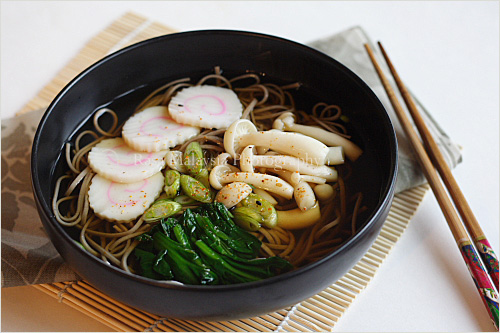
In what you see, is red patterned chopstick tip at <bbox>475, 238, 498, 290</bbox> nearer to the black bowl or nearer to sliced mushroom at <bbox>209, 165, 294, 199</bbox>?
the black bowl

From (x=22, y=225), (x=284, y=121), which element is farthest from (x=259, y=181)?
(x=22, y=225)

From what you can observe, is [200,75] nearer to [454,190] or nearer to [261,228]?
[261,228]

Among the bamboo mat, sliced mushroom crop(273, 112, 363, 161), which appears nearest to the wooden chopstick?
the bamboo mat

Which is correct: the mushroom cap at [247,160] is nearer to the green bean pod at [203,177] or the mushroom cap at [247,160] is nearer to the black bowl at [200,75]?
the green bean pod at [203,177]

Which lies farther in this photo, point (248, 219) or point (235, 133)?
point (235, 133)

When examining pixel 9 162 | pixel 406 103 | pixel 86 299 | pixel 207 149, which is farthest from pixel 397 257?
pixel 9 162

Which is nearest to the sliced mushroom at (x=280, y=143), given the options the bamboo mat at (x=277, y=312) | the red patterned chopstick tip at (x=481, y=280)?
the bamboo mat at (x=277, y=312)

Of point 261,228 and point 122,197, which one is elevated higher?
point 261,228
